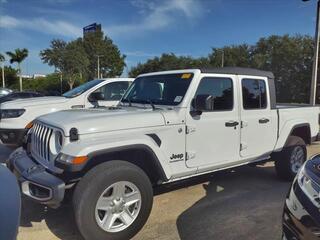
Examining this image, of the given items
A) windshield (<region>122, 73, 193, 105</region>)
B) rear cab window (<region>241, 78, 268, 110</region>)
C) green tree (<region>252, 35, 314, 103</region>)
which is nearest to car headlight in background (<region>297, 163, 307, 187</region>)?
windshield (<region>122, 73, 193, 105</region>)

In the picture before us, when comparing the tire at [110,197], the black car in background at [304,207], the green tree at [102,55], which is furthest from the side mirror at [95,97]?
the green tree at [102,55]

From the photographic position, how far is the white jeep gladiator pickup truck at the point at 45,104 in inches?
272

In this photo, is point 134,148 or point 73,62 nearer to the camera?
point 134,148

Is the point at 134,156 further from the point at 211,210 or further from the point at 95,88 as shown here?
the point at 95,88

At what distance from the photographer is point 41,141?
4117mm

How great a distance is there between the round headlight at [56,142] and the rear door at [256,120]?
8.64ft

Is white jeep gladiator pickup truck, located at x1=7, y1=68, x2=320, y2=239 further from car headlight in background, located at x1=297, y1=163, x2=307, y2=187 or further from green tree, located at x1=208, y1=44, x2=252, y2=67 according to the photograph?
green tree, located at x1=208, y1=44, x2=252, y2=67

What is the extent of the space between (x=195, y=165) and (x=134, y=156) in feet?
2.89

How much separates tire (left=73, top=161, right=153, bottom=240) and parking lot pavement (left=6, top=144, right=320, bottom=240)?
181 millimetres

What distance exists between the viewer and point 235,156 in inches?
197

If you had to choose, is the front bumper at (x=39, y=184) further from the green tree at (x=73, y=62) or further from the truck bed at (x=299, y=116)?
the green tree at (x=73, y=62)

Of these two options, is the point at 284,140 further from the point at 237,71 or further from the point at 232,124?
the point at 237,71

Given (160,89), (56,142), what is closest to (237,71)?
(160,89)

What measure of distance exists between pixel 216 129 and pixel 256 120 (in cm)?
92
